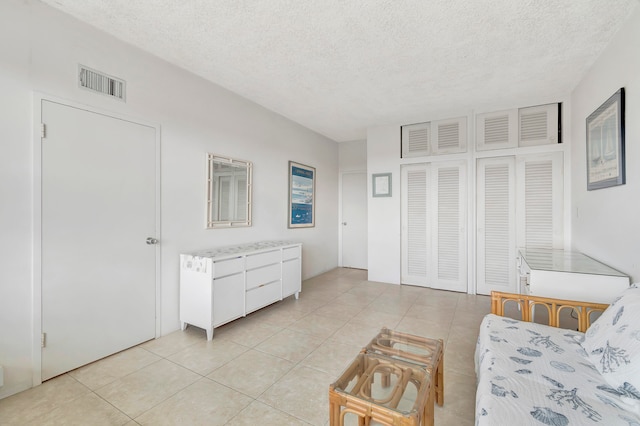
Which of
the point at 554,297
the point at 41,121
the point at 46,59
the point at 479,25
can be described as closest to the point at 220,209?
the point at 41,121

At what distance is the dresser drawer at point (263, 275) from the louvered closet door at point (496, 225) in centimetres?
297

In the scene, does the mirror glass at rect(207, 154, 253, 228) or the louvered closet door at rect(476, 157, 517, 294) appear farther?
the louvered closet door at rect(476, 157, 517, 294)

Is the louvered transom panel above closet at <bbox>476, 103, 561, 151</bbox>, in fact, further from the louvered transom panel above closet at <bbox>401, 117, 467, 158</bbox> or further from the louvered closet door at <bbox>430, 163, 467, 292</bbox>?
the louvered closet door at <bbox>430, 163, 467, 292</bbox>

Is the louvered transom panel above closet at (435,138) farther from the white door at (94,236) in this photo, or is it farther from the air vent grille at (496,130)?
the white door at (94,236)

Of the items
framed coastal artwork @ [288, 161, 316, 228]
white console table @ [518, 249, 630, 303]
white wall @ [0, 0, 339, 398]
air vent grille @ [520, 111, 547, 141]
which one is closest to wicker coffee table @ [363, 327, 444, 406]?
white console table @ [518, 249, 630, 303]

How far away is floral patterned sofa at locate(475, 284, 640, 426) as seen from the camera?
1.09 metres

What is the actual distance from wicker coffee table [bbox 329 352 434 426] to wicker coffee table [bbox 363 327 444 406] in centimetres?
9

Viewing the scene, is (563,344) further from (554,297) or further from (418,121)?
(418,121)

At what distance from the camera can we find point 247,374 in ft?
6.79

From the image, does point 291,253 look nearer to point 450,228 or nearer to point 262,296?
point 262,296

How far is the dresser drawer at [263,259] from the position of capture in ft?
10.1

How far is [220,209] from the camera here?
3.24 metres

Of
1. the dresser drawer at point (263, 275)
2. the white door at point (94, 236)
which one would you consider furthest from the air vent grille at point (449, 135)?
the white door at point (94, 236)

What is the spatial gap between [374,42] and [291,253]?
2.59 metres
